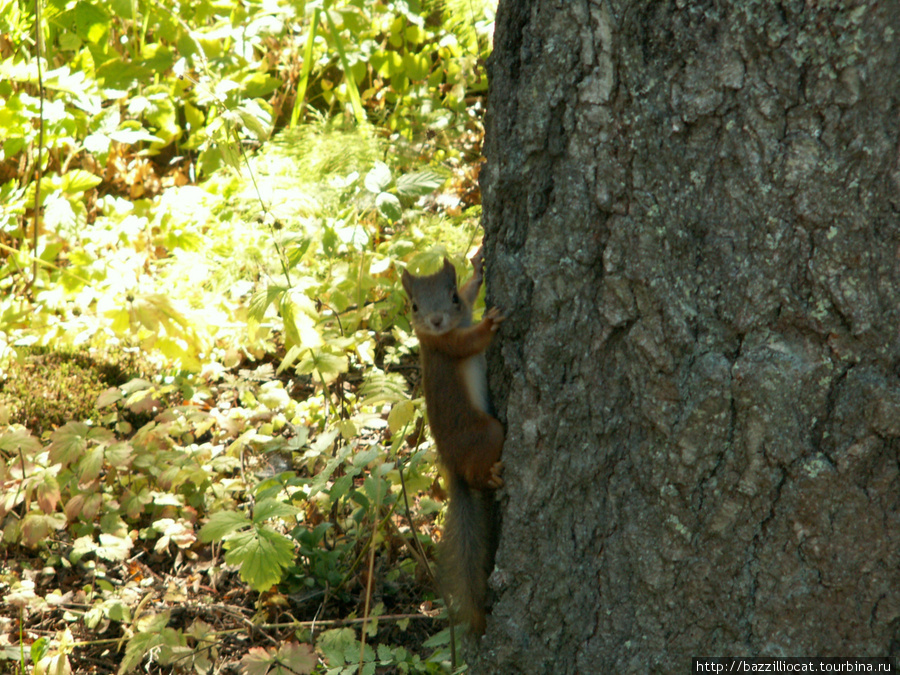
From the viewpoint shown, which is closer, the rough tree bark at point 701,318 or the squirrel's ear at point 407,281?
the rough tree bark at point 701,318

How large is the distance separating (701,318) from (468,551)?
92cm

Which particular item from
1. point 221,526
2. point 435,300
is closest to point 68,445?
point 221,526

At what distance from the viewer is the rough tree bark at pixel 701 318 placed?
1379 millimetres

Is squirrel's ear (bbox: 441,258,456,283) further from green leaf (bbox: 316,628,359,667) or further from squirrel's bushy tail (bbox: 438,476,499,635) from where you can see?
green leaf (bbox: 316,628,359,667)

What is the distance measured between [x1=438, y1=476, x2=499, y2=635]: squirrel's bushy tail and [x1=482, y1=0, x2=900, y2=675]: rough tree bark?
20 cm

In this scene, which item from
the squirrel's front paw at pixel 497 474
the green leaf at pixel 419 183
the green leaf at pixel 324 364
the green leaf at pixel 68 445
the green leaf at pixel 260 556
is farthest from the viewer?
the green leaf at pixel 68 445

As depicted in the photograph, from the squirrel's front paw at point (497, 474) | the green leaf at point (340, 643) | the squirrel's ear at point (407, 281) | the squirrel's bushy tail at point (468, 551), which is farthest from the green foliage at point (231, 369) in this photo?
A: the squirrel's front paw at point (497, 474)

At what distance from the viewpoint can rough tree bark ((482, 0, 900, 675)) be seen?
1379 millimetres

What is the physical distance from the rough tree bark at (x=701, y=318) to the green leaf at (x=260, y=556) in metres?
0.74

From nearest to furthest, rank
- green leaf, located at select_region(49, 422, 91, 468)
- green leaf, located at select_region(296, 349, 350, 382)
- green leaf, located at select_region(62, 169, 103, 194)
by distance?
green leaf, located at select_region(296, 349, 350, 382) → green leaf, located at select_region(49, 422, 91, 468) → green leaf, located at select_region(62, 169, 103, 194)

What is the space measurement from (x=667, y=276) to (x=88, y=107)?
2.75 metres

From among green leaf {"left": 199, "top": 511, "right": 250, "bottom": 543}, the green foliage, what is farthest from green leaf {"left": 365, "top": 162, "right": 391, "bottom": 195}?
green leaf {"left": 199, "top": 511, "right": 250, "bottom": 543}

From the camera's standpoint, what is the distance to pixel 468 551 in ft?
6.63

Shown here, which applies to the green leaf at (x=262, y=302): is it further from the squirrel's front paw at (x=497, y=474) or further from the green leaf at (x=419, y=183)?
the squirrel's front paw at (x=497, y=474)
